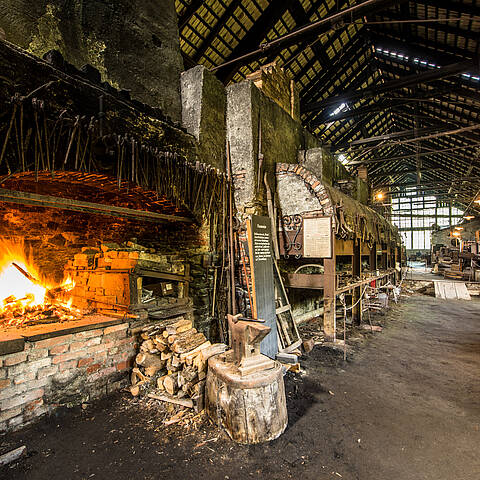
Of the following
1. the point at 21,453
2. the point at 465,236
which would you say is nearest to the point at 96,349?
the point at 21,453

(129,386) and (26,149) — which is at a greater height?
(26,149)

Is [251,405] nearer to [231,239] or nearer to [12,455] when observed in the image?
[12,455]

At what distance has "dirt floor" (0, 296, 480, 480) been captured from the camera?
2.32m

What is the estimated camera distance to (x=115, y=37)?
14.1 ft

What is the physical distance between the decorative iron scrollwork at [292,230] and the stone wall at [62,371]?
10.9 ft

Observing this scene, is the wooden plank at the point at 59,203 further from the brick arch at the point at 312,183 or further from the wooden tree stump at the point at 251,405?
the brick arch at the point at 312,183

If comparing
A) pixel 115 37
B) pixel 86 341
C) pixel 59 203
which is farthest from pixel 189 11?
pixel 86 341

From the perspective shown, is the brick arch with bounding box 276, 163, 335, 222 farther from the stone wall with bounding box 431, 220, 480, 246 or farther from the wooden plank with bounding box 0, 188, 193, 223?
the stone wall with bounding box 431, 220, 480, 246

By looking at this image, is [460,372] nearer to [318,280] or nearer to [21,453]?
[318,280]

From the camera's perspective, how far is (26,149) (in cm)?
257

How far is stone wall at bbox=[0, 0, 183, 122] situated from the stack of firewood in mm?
3871

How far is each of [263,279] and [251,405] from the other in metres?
2.01

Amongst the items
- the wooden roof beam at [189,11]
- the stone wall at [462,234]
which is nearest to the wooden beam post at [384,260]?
the wooden roof beam at [189,11]

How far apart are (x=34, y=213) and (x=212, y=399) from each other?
4.32m
